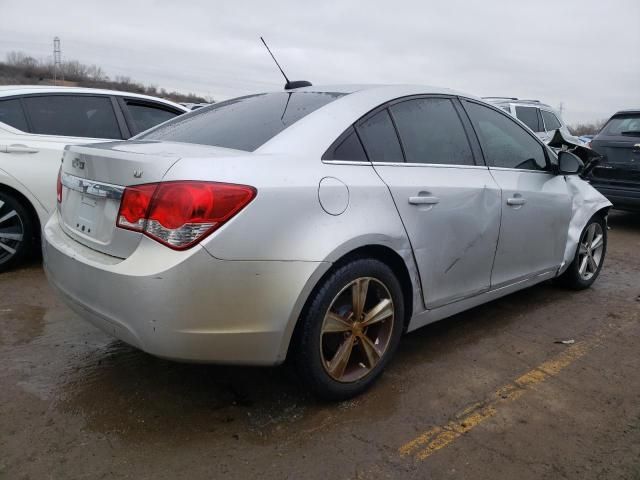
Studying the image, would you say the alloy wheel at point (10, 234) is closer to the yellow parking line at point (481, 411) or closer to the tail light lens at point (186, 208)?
the tail light lens at point (186, 208)

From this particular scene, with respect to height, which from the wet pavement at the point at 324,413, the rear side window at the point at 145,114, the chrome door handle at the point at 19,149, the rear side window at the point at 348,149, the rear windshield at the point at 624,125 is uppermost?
the rear windshield at the point at 624,125

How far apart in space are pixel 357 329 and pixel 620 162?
6.56m

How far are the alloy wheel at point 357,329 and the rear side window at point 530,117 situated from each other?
8926 mm

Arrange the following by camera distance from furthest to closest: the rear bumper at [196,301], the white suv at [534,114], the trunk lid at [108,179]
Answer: the white suv at [534,114], the trunk lid at [108,179], the rear bumper at [196,301]

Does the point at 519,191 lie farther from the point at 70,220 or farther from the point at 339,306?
the point at 70,220

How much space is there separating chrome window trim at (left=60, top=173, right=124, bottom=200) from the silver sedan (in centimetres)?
1

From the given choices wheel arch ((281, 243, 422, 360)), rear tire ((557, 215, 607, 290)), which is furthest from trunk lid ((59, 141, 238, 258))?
rear tire ((557, 215, 607, 290))

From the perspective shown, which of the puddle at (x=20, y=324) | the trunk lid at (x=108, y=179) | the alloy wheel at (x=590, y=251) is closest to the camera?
the trunk lid at (x=108, y=179)

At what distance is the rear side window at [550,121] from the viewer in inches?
434

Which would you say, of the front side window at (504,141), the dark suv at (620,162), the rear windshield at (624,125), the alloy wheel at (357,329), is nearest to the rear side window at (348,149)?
the alloy wheel at (357,329)

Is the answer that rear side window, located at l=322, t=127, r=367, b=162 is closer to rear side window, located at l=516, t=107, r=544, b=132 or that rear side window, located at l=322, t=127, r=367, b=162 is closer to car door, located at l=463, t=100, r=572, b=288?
car door, located at l=463, t=100, r=572, b=288

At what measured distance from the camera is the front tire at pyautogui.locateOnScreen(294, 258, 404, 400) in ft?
7.99

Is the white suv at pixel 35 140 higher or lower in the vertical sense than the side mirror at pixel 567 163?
lower

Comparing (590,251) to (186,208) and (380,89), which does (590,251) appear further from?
(186,208)
